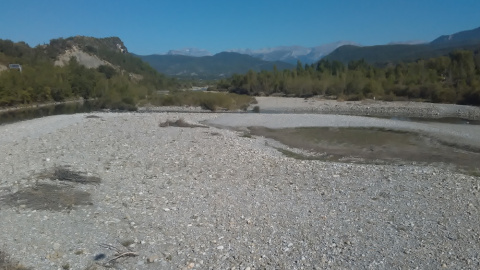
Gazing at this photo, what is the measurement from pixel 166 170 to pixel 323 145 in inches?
359

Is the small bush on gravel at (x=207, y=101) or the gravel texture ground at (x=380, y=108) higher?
the small bush on gravel at (x=207, y=101)

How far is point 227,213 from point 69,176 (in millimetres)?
5068

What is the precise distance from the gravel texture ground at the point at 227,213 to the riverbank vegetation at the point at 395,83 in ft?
122

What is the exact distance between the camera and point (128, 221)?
802 cm

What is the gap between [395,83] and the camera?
182 feet

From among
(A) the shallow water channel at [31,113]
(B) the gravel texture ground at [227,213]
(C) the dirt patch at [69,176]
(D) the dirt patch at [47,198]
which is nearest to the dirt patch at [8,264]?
(B) the gravel texture ground at [227,213]

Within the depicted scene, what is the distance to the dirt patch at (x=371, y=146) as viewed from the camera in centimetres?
1574

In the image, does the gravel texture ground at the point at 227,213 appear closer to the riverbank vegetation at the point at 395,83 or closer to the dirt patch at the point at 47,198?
the dirt patch at the point at 47,198

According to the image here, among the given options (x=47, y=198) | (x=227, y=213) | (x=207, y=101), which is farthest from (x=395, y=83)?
(x=47, y=198)

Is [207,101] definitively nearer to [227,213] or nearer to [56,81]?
[56,81]

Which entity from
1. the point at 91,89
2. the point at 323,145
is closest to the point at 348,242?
the point at 323,145

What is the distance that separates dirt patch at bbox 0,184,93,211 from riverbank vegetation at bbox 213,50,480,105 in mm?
42543

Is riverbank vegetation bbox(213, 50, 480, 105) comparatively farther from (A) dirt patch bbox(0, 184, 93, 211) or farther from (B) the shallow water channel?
(A) dirt patch bbox(0, 184, 93, 211)

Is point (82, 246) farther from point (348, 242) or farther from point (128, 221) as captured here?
point (348, 242)
